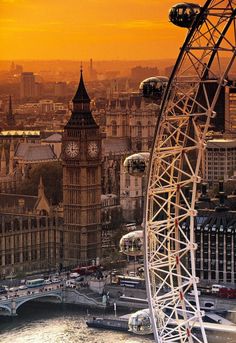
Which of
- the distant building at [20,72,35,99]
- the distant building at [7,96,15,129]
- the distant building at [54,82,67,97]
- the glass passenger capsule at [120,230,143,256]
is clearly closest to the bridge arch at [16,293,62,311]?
the glass passenger capsule at [120,230,143,256]

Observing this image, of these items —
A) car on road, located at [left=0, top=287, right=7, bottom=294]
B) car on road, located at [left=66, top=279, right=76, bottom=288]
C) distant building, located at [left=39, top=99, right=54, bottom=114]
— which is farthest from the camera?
distant building, located at [left=39, top=99, right=54, bottom=114]

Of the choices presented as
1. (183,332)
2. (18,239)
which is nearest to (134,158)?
(183,332)

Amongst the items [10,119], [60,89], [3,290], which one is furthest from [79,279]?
[60,89]

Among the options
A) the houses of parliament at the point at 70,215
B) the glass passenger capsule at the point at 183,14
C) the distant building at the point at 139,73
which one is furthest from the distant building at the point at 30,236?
the glass passenger capsule at the point at 183,14

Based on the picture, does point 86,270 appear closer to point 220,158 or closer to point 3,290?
point 3,290

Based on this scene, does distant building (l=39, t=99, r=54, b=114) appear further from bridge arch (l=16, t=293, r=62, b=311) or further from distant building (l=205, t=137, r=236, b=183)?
bridge arch (l=16, t=293, r=62, b=311)

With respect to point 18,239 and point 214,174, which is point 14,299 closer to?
point 18,239
